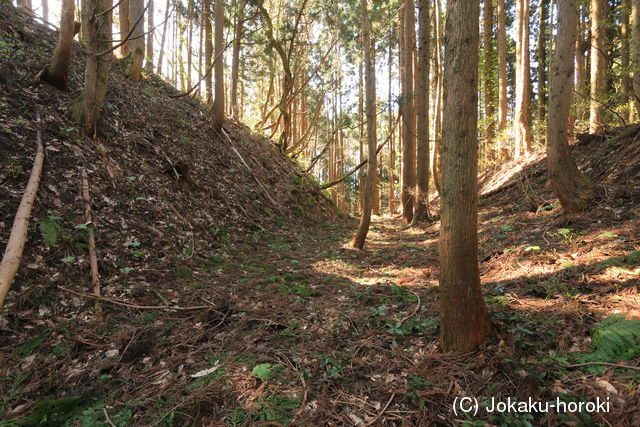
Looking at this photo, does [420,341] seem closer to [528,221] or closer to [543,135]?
[528,221]

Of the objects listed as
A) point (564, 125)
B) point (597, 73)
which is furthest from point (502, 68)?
point (564, 125)

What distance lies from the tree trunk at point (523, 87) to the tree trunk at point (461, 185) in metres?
8.87

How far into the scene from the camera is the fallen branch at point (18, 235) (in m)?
3.14

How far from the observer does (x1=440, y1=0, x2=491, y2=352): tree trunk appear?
2439 millimetres

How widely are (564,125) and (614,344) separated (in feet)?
14.4

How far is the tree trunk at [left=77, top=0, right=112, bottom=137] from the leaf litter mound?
367 mm

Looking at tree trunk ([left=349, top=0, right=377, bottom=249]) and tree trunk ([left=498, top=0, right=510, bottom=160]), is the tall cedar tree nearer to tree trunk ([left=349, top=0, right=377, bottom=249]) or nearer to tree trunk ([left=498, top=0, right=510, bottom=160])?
tree trunk ([left=498, top=0, right=510, bottom=160])

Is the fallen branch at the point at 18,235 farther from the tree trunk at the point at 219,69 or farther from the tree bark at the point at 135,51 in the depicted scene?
the tree bark at the point at 135,51

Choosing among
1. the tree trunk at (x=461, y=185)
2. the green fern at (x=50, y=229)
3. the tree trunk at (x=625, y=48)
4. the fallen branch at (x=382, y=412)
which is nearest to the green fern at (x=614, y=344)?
the tree trunk at (x=461, y=185)

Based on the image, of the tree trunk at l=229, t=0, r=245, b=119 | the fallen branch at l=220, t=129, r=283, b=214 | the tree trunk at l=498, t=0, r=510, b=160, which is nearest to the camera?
the fallen branch at l=220, t=129, r=283, b=214

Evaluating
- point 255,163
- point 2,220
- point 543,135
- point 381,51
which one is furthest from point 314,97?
point 2,220

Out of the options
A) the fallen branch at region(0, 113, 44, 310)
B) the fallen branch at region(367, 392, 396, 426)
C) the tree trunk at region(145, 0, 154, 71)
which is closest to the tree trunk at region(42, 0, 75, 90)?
the fallen branch at region(0, 113, 44, 310)

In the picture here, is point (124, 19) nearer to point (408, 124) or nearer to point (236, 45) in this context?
point (236, 45)

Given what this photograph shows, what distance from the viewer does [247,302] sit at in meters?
4.04
